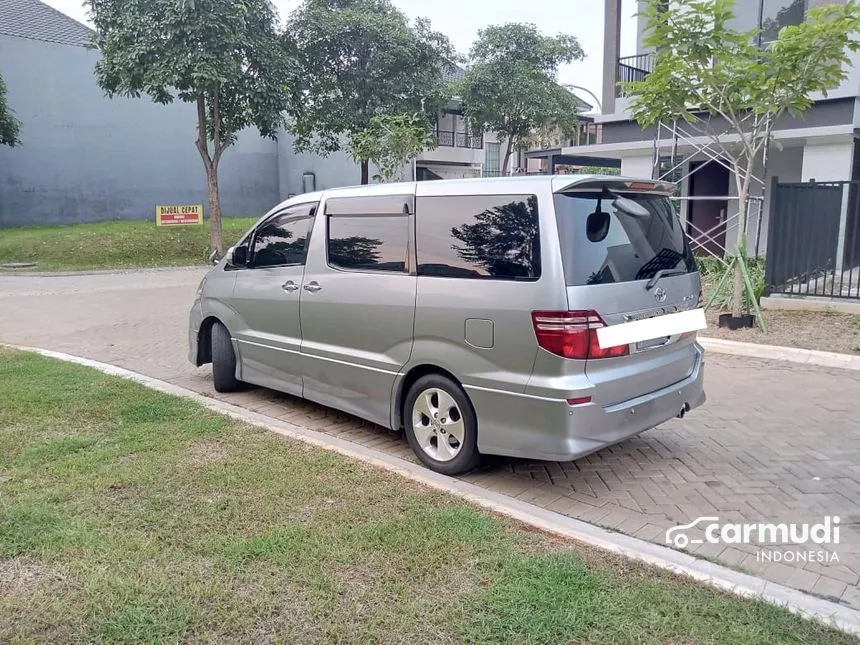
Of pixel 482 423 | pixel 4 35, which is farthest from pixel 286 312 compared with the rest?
pixel 4 35

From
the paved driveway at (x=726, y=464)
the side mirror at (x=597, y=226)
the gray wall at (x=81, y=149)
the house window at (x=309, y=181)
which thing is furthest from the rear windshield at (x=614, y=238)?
the house window at (x=309, y=181)

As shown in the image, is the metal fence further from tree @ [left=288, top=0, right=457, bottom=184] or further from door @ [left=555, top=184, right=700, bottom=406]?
tree @ [left=288, top=0, right=457, bottom=184]

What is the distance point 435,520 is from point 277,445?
161 centimetres

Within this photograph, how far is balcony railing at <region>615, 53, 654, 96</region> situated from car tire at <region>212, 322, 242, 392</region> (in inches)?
431

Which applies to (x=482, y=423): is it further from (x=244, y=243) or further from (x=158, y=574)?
(x=244, y=243)

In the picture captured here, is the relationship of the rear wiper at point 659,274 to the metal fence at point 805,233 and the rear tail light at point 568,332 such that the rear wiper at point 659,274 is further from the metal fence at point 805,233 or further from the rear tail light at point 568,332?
the metal fence at point 805,233

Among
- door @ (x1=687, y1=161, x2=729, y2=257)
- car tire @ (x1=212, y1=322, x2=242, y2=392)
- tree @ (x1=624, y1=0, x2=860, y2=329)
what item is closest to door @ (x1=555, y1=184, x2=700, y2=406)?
car tire @ (x1=212, y1=322, x2=242, y2=392)

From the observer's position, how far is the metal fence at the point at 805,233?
32.3 ft

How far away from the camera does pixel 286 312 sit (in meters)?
5.77

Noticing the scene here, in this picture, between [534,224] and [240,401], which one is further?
[240,401]

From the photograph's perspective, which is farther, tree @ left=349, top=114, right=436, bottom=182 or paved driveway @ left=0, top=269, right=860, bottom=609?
tree @ left=349, top=114, right=436, bottom=182

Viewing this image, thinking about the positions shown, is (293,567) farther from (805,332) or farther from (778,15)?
(778,15)

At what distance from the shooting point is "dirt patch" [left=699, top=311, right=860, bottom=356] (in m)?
8.30

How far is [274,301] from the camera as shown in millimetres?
5895
